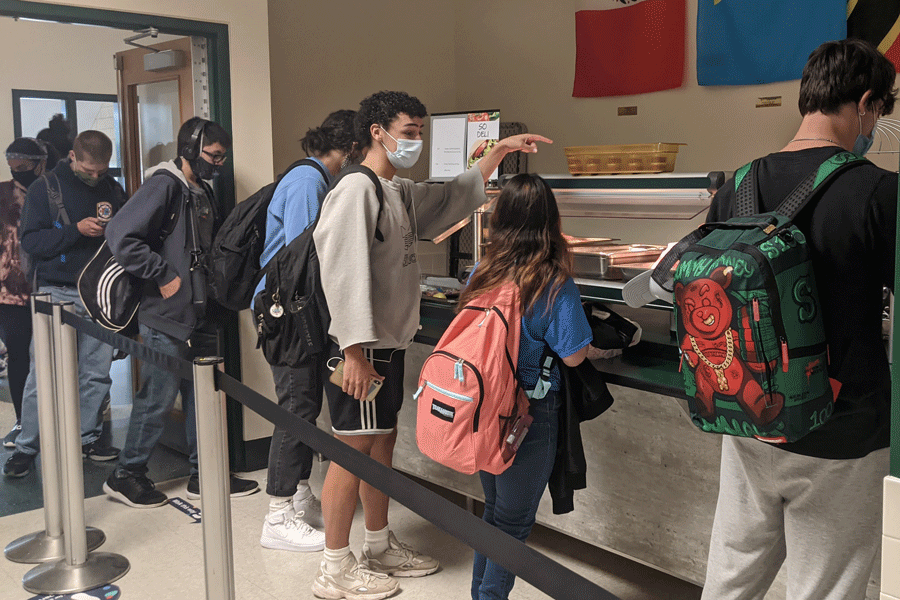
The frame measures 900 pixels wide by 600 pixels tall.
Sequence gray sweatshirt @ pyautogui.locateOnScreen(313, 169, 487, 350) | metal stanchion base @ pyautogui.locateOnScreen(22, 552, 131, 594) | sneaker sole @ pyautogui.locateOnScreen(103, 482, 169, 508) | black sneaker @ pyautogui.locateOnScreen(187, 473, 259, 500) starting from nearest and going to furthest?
gray sweatshirt @ pyautogui.locateOnScreen(313, 169, 487, 350) → metal stanchion base @ pyautogui.locateOnScreen(22, 552, 131, 594) → sneaker sole @ pyautogui.locateOnScreen(103, 482, 169, 508) → black sneaker @ pyautogui.locateOnScreen(187, 473, 259, 500)

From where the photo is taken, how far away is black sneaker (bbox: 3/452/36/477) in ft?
11.4

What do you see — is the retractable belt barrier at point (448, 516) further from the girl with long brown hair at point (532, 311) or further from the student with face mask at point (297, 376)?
the student with face mask at point (297, 376)

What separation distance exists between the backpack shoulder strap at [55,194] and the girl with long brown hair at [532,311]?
2.01 metres

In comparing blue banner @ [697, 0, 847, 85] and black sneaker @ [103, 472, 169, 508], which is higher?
blue banner @ [697, 0, 847, 85]

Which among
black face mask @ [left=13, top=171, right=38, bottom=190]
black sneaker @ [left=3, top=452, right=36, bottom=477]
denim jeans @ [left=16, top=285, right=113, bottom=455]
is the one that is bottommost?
black sneaker @ [left=3, top=452, right=36, bottom=477]

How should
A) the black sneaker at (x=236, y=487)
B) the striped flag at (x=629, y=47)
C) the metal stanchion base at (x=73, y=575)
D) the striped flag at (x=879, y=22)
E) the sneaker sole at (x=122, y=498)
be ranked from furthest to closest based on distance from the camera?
the striped flag at (x=629, y=47) → the striped flag at (x=879, y=22) → the black sneaker at (x=236, y=487) → the sneaker sole at (x=122, y=498) → the metal stanchion base at (x=73, y=575)

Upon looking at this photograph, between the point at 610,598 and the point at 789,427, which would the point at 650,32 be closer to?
the point at 789,427

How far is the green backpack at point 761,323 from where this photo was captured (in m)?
1.49

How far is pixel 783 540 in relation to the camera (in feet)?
5.60

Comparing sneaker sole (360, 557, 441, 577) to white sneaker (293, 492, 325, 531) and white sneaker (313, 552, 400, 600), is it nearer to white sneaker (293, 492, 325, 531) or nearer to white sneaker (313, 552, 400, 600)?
white sneaker (313, 552, 400, 600)

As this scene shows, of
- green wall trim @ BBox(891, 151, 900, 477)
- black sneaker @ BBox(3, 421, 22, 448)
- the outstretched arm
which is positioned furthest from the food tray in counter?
black sneaker @ BBox(3, 421, 22, 448)

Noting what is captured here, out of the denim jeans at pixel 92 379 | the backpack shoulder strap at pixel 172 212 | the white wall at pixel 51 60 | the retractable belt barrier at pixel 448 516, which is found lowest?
the denim jeans at pixel 92 379

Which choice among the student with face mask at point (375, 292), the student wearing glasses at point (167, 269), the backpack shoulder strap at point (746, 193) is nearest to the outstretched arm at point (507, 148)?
the student with face mask at point (375, 292)

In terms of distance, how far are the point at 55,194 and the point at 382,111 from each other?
5.32 ft
